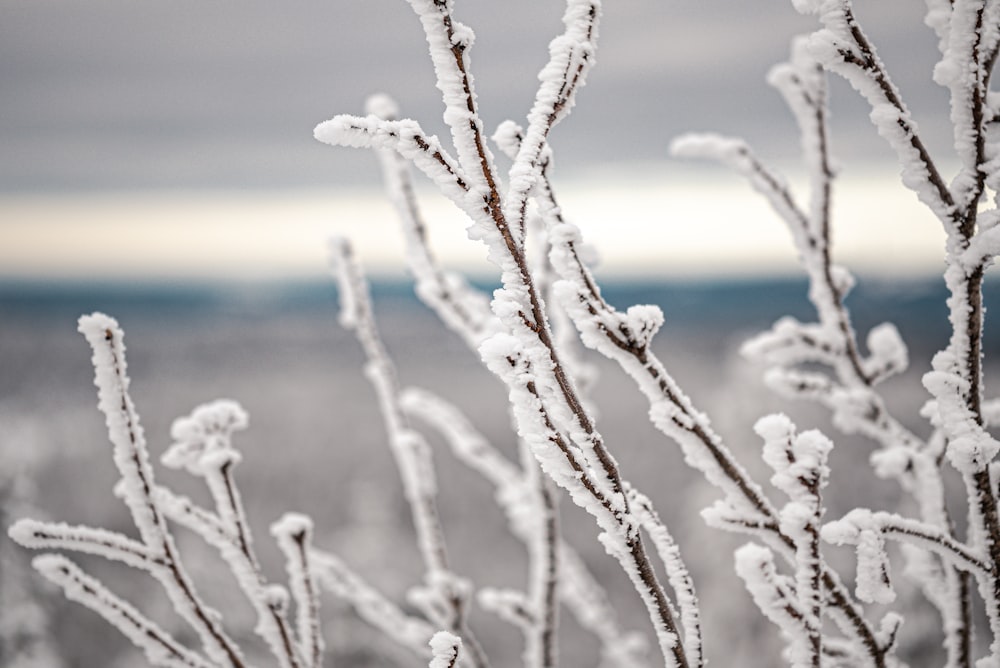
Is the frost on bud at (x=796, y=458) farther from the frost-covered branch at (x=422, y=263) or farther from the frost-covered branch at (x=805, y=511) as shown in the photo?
the frost-covered branch at (x=422, y=263)

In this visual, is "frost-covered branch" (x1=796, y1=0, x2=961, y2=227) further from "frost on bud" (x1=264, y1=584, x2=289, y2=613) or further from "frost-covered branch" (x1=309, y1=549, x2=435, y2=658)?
"frost-covered branch" (x1=309, y1=549, x2=435, y2=658)

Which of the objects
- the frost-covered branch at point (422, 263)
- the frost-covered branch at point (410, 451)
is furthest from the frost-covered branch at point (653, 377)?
the frost-covered branch at point (410, 451)

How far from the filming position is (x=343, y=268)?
1.86 m

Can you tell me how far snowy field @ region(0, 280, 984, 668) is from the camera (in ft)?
34.0

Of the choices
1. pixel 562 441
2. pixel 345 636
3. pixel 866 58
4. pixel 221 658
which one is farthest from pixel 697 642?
pixel 345 636

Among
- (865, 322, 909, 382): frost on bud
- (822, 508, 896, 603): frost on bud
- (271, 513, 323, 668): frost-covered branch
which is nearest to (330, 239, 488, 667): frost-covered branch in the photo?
(271, 513, 323, 668): frost-covered branch

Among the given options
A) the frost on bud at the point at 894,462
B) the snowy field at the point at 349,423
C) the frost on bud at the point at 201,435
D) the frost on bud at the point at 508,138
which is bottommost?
the frost on bud at the point at 201,435

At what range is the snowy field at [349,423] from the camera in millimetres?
10375

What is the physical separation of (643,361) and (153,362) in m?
110

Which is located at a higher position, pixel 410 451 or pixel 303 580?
pixel 410 451

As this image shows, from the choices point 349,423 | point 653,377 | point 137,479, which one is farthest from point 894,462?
point 349,423

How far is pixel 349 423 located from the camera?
60281 millimetres

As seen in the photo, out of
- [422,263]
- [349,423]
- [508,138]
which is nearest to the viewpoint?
[508,138]

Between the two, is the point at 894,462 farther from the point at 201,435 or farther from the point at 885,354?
the point at 201,435
